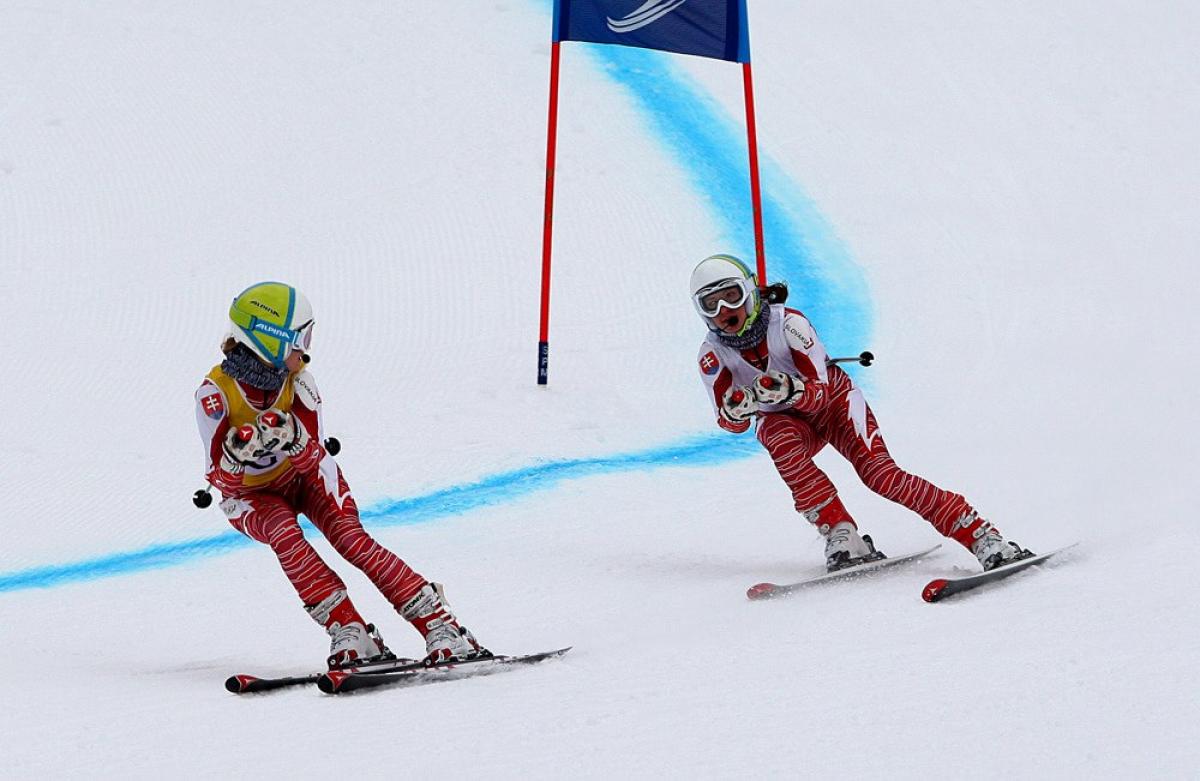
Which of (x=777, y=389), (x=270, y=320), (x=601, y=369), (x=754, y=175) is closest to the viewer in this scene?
(x=270, y=320)

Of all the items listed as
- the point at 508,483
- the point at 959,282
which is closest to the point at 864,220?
the point at 959,282

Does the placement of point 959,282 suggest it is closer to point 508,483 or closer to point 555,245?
point 555,245

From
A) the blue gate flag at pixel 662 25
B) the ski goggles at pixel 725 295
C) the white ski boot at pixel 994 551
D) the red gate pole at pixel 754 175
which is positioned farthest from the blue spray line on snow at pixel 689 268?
the white ski boot at pixel 994 551

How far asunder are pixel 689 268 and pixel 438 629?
5.58m

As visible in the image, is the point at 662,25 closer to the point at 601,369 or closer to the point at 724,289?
the point at 601,369

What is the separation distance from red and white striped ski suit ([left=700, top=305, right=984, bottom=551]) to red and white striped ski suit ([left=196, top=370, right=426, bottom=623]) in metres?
1.44

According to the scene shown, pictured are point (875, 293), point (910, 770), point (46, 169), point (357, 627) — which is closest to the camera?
point (910, 770)

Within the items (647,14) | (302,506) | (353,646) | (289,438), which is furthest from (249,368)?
(647,14)

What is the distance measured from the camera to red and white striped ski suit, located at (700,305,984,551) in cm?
566

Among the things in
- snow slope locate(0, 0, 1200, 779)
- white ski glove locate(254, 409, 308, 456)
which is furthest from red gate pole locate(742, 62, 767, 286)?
white ski glove locate(254, 409, 308, 456)

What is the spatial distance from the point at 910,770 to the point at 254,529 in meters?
2.31

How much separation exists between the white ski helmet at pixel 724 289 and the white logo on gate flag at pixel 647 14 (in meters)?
3.03

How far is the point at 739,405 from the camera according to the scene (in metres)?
5.62

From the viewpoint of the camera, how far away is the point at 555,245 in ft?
33.2
